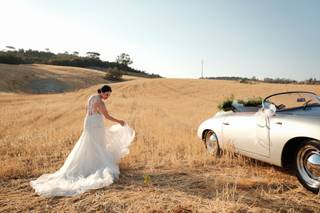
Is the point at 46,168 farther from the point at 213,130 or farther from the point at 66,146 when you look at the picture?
the point at 213,130

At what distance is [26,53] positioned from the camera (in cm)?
11250

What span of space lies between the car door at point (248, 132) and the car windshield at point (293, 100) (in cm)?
43

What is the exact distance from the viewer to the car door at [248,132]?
5.37 meters

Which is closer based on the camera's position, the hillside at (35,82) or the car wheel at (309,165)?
the car wheel at (309,165)

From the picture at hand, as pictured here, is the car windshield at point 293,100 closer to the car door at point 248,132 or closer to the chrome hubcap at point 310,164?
the car door at point 248,132

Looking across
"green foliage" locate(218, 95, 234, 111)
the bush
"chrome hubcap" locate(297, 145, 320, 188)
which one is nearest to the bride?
"green foliage" locate(218, 95, 234, 111)

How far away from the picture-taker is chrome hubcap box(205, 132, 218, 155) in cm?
698

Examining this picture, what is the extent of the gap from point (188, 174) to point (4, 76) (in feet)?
162

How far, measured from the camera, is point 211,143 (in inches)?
282

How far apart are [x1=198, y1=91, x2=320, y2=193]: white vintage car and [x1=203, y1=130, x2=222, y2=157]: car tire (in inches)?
0.8

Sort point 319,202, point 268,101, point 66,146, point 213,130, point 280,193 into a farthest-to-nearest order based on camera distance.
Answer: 1. point 66,146
2. point 213,130
3. point 268,101
4. point 280,193
5. point 319,202

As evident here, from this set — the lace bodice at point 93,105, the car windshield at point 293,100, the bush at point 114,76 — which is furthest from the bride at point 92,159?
the bush at point 114,76

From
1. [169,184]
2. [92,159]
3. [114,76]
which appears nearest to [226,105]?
Result: [169,184]

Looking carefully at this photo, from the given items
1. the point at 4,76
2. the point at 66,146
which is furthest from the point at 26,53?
the point at 66,146
